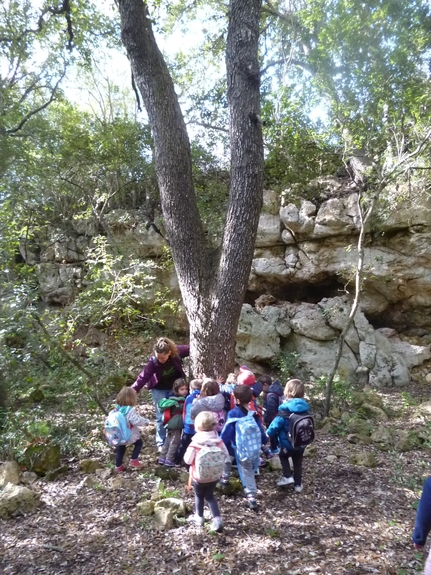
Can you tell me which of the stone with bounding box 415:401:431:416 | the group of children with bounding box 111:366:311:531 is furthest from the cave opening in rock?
the group of children with bounding box 111:366:311:531

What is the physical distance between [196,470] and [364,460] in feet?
8.59

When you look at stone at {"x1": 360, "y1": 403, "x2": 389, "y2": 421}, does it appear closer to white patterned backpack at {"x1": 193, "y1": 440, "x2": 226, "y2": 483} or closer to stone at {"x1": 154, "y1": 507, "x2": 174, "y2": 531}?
white patterned backpack at {"x1": 193, "y1": 440, "x2": 226, "y2": 483}

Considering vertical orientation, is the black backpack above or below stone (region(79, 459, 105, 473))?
above

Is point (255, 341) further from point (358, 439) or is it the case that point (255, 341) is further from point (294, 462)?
point (294, 462)

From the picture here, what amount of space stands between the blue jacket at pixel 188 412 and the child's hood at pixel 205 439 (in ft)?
2.60

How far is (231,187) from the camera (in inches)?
174

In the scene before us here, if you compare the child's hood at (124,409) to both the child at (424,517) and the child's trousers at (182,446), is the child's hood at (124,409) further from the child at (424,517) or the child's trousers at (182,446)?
the child at (424,517)

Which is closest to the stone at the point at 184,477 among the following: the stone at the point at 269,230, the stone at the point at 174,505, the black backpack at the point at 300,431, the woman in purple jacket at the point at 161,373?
the stone at the point at 174,505

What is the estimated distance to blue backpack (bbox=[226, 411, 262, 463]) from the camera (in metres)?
3.45

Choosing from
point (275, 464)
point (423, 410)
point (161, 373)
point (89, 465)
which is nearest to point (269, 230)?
point (423, 410)

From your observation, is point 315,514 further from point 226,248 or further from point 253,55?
point 253,55

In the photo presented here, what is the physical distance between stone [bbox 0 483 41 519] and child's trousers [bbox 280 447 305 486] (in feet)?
8.33

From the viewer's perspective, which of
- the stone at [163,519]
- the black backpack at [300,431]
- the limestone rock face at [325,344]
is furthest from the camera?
the limestone rock face at [325,344]

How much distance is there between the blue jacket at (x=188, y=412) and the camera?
4001 millimetres
